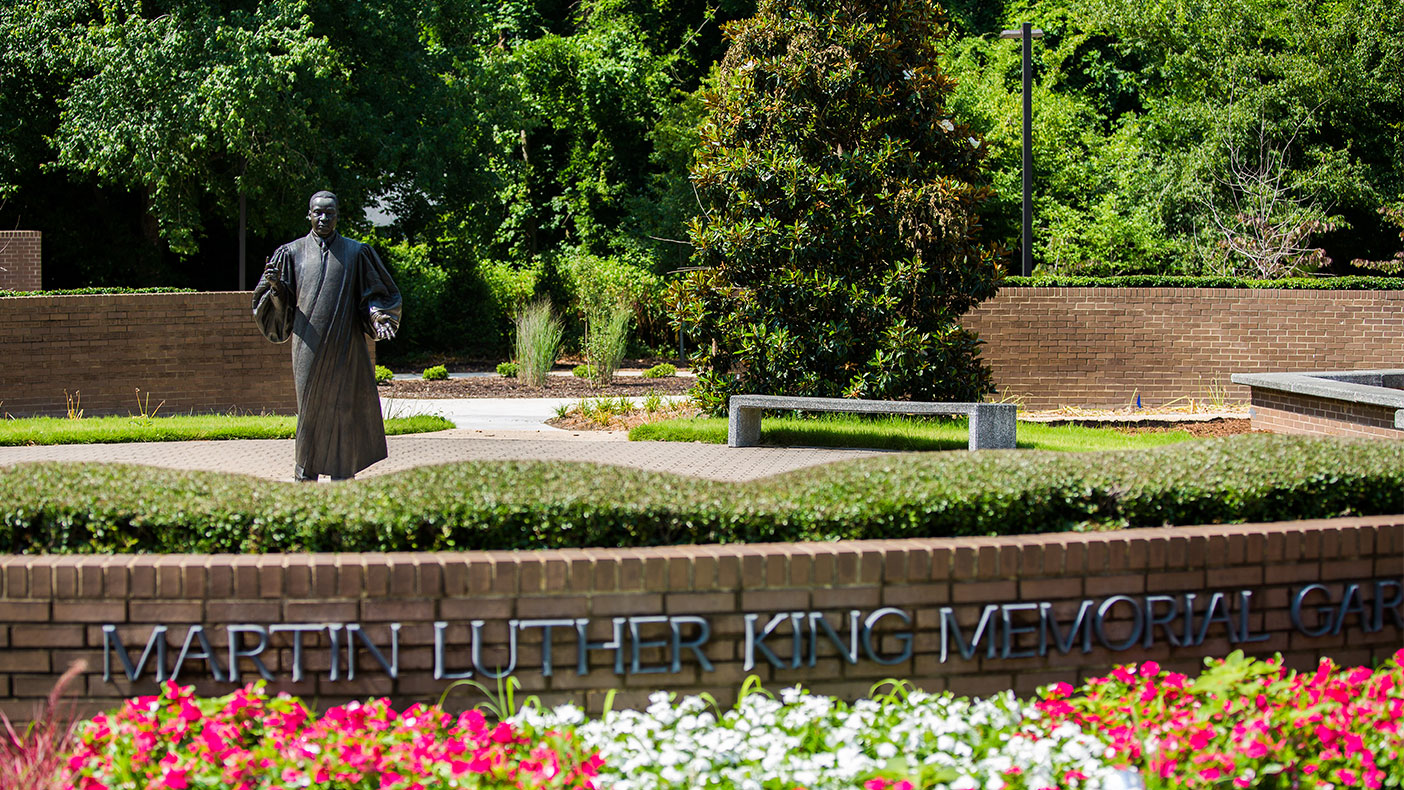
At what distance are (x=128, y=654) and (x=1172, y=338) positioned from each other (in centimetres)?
1600

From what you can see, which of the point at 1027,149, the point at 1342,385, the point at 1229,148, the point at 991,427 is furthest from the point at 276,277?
the point at 1229,148

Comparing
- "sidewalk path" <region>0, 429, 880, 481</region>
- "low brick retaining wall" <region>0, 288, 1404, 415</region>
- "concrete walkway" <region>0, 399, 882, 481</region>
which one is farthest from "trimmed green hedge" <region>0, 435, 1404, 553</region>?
"low brick retaining wall" <region>0, 288, 1404, 415</region>

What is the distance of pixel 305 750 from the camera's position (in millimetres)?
3881

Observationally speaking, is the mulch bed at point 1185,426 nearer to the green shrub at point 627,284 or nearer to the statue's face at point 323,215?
the statue's face at point 323,215

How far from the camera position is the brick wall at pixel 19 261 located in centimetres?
2002

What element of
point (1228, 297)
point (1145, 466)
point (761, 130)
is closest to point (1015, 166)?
point (1228, 297)

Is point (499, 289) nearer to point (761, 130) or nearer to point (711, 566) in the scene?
point (761, 130)

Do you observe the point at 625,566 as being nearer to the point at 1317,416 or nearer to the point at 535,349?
the point at 1317,416

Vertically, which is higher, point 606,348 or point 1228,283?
point 1228,283

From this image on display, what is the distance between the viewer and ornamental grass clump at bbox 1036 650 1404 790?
3.99 m

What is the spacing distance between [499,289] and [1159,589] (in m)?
24.3

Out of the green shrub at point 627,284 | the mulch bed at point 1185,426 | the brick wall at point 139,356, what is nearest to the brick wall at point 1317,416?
the mulch bed at point 1185,426

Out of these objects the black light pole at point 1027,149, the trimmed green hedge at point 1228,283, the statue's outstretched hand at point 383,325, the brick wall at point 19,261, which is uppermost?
the black light pole at point 1027,149

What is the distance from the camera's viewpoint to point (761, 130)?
1415cm
